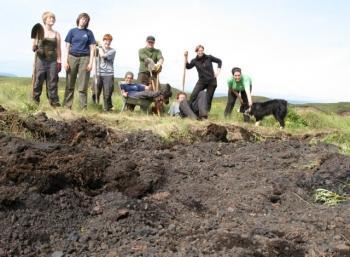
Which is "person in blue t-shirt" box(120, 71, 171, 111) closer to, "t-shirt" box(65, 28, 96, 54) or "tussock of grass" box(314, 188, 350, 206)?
"t-shirt" box(65, 28, 96, 54)

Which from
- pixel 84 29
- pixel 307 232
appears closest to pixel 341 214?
pixel 307 232

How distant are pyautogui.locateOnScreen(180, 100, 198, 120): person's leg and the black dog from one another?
165 centimetres

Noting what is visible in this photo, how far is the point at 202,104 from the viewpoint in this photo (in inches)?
422

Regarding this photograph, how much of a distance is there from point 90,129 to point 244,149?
75.9 inches

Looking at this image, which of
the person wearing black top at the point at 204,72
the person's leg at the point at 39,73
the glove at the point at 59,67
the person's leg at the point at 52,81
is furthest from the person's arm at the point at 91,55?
the person wearing black top at the point at 204,72

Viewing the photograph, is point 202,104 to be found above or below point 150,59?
below

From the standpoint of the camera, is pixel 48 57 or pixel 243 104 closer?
pixel 48 57

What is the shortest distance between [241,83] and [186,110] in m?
1.69

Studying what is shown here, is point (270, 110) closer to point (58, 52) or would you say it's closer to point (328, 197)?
point (58, 52)

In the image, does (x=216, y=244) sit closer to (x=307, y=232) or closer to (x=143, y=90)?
(x=307, y=232)

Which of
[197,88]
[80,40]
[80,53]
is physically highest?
[80,40]

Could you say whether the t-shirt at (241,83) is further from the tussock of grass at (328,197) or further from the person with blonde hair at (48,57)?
the tussock of grass at (328,197)

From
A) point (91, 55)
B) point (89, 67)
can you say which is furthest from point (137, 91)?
point (91, 55)

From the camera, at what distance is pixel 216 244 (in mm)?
3646
